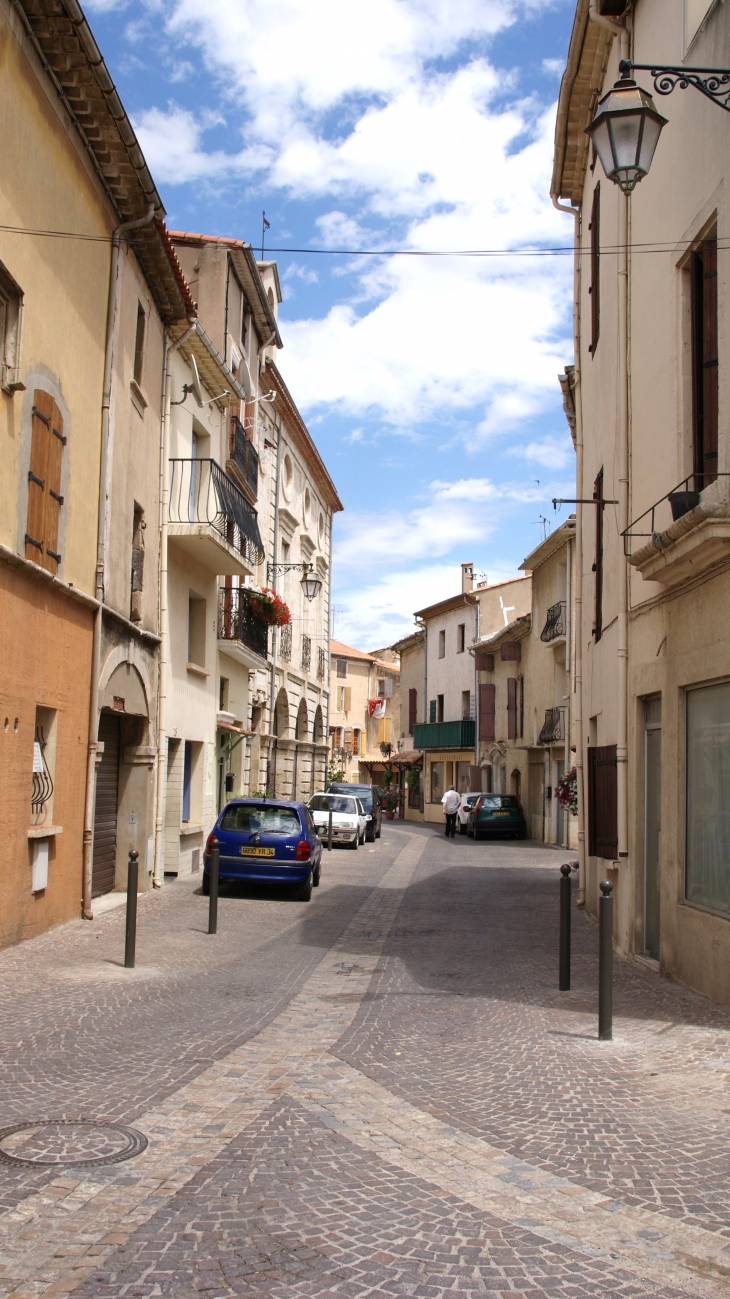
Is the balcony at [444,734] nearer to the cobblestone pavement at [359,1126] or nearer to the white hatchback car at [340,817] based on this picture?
the white hatchback car at [340,817]

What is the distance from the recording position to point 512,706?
133 ft

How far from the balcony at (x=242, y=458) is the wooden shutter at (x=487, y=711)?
71.5 ft

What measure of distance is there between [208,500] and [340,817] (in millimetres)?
11752

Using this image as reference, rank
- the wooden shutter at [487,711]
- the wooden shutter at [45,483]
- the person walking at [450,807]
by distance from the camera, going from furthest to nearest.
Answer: the wooden shutter at [487,711], the person walking at [450,807], the wooden shutter at [45,483]

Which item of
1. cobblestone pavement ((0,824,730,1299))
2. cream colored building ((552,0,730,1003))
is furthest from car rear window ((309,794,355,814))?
cobblestone pavement ((0,824,730,1299))

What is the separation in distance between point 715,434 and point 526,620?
29.5 m

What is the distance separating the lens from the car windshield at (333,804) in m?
29.1

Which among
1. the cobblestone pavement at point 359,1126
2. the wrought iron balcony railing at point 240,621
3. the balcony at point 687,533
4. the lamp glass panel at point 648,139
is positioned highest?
the lamp glass panel at point 648,139

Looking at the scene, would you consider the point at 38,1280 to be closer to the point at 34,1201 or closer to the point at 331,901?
the point at 34,1201

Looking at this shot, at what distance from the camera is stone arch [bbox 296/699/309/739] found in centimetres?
3425

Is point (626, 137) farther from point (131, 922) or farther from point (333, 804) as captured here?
point (333, 804)

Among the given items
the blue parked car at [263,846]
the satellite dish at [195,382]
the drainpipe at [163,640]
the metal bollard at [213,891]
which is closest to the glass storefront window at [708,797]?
the metal bollard at [213,891]

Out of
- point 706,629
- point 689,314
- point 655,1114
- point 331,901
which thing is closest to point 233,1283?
point 655,1114

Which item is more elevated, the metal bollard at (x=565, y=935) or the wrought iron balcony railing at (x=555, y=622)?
the wrought iron balcony railing at (x=555, y=622)
